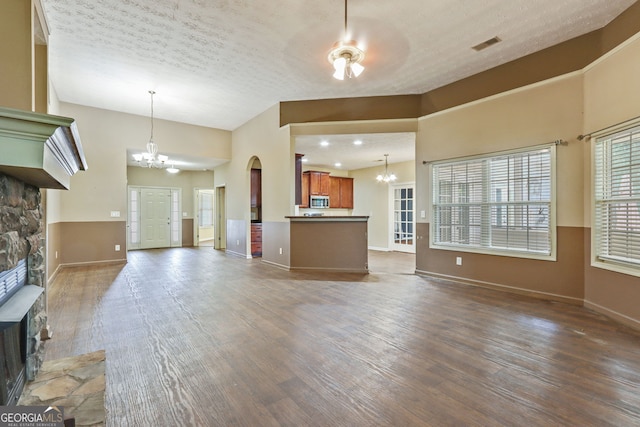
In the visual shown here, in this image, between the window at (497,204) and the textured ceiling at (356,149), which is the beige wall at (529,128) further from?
the textured ceiling at (356,149)

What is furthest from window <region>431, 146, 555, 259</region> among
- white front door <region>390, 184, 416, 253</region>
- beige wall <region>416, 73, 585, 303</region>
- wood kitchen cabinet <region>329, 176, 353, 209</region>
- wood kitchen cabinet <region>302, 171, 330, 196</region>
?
wood kitchen cabinet <region>329, 176, 353, 209</region>

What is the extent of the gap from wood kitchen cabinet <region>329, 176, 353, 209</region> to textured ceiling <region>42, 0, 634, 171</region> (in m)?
4.47

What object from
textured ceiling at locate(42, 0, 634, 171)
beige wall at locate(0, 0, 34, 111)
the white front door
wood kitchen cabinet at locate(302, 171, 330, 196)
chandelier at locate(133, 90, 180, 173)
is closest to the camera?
beige wall at locate(0, 0, 34, 111)

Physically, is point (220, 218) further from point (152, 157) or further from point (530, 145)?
point (530, 145)

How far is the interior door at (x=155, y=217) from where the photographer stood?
9.03 metres

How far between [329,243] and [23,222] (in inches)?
164

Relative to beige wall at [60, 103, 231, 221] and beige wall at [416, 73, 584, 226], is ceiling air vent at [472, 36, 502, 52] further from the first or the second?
beige wall at [60, 103, 231, 221]

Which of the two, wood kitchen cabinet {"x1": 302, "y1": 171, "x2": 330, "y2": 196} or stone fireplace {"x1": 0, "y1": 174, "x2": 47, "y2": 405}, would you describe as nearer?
stone fireplace {"x1": 0, "y1": 174, "x2": 47, "y2": 405}

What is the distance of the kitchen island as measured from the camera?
5.34 m

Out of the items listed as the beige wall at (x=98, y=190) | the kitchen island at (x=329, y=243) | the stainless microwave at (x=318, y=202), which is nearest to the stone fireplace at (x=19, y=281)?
the kitchen island at (x=329, y=243)

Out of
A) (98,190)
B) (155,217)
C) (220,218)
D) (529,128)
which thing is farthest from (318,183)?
(529,128)

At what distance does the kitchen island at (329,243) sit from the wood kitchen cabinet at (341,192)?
4.14 metres

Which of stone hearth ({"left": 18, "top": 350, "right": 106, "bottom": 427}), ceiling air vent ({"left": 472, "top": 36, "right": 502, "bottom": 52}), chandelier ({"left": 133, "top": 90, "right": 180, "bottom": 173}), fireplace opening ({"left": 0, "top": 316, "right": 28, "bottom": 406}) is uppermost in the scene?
ceiling air vent ({"left": 472, "top": 36, "right": 502, "bottom": 52})

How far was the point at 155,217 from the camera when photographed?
9.23 meters
